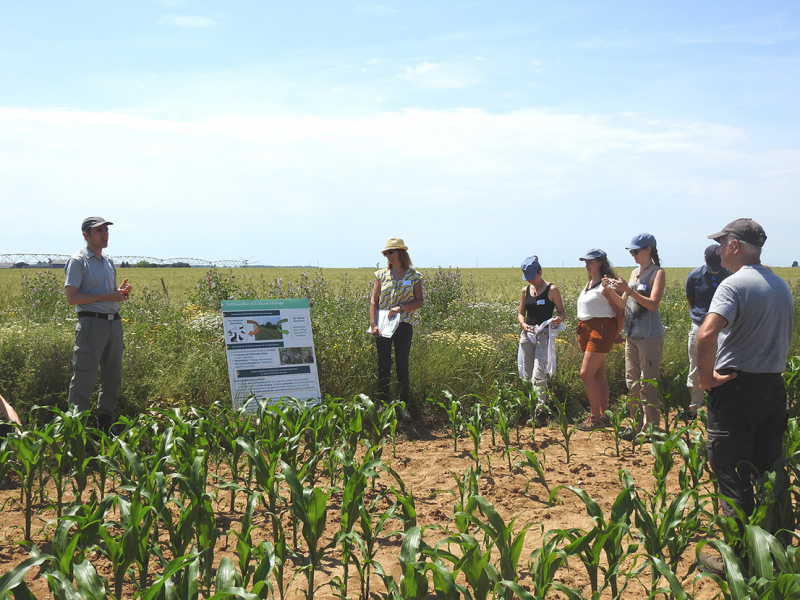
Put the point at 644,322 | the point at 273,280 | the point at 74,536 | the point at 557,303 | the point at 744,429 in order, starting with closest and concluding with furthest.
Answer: the point at 74,536, the point at 744,429, the point at 644,322, the point at 557,303, the point at 273,280

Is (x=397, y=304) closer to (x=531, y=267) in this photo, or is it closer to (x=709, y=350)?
(x=531, y=267)

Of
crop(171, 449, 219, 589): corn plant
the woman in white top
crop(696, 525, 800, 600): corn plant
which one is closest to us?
crop(696, 525, 800, 600): corn plant

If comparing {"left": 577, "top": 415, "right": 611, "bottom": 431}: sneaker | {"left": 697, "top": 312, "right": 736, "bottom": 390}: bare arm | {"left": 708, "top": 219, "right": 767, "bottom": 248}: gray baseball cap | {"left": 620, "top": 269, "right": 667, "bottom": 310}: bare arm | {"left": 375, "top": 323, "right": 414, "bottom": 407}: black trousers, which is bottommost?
{"left": 577, "top": 415, "right": 611, "bottom": 431}: sneaker

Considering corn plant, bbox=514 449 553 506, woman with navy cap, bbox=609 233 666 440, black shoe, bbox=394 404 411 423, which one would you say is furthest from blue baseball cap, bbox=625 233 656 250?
black shoe, bbox=394 404 411 423

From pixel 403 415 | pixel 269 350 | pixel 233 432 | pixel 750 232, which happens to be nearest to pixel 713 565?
pixel 750 232

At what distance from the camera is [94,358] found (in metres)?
5.50

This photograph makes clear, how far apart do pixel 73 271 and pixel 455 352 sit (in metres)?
4.24

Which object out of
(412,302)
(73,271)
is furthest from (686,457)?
(73,271)

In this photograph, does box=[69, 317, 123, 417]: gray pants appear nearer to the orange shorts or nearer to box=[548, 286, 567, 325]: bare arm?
box=[548, 286, 567, 325]: bare arm

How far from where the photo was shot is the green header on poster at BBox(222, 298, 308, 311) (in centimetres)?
659

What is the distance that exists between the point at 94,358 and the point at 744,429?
4930mm

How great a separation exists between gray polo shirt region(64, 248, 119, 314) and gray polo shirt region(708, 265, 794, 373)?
457 cm

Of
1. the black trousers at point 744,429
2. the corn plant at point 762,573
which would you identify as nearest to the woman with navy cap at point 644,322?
the black trousers at point 744,429

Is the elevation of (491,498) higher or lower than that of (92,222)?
lower
